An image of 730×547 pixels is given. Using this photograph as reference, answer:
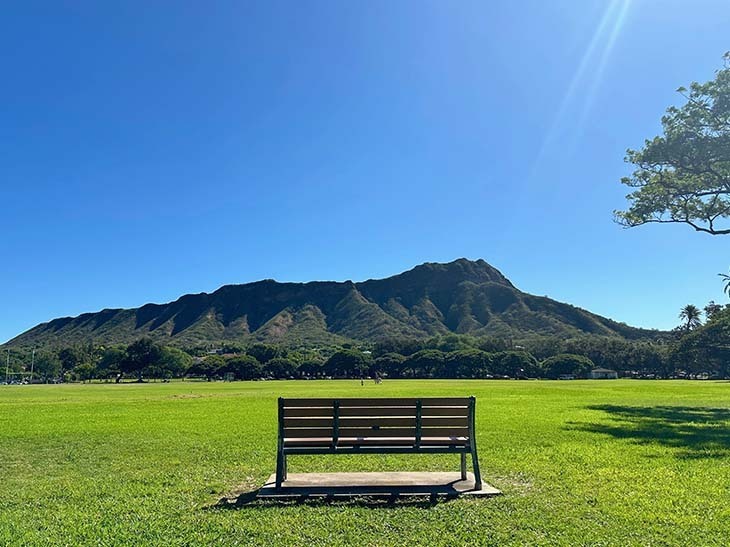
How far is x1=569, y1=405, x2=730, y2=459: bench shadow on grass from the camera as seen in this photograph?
420 inches

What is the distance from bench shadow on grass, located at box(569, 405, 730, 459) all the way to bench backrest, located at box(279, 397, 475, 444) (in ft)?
17.7

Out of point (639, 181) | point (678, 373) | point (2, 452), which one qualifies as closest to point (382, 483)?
point (2, 452)

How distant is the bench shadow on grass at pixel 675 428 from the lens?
10.7 metres

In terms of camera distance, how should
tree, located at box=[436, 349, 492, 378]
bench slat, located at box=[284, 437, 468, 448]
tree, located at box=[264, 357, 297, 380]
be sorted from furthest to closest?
tree, located at box=[264, 357, 297, 380], tree, located at box=[436, 349, 492, 378], bench slat, located at box=[284, 437, 468, 448]

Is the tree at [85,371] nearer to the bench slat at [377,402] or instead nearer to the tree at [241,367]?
the tree at [241,367]

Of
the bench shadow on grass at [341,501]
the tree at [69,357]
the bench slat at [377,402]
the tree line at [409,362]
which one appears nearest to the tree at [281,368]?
the tree line at [409,362]

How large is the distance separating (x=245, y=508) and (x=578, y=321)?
209580mm

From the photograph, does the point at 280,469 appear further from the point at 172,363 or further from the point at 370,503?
the point at 172,363

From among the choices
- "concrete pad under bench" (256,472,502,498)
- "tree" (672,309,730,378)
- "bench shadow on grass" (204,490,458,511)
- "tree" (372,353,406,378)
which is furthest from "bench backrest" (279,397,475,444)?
"tree" (372,353,406,378)

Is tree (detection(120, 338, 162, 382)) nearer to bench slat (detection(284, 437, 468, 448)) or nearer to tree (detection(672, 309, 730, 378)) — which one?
tree (detection(672, 309, 730, 378))

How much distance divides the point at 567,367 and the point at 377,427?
418ft

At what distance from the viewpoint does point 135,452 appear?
10648 mm

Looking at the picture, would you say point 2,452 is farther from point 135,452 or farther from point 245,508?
point 245,508

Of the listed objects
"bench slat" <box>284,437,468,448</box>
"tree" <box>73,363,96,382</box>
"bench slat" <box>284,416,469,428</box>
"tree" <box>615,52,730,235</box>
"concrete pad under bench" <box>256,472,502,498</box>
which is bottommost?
"tree" <box>73,363,96,382</box>
